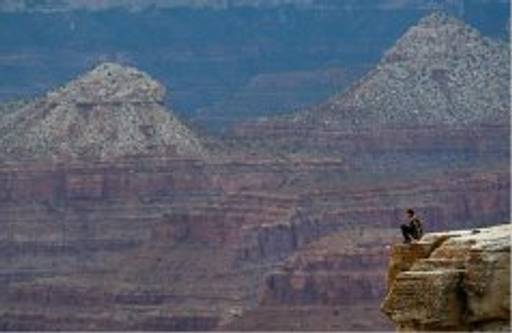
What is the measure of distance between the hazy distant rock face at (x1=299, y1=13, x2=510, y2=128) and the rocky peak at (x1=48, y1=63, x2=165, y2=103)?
13180mm

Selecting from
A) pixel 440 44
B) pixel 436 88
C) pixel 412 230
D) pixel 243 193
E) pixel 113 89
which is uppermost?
pixel 440 44

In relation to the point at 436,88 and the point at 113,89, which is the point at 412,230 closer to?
the point at 113,89

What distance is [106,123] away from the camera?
14525cm

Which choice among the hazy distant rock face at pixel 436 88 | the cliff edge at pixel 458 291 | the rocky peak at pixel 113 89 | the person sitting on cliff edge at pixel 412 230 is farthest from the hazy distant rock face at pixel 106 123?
the cliff edge at pixel 458 291

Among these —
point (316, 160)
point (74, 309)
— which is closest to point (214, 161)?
point (316, 160)

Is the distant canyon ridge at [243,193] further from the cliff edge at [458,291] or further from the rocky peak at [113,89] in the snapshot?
the cliff edge at [458,291]

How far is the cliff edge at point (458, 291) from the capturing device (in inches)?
894

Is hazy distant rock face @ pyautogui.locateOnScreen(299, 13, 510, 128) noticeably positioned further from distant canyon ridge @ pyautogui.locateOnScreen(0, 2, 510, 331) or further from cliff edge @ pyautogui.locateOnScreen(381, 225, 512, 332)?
cliff edge @ pyautogui.locateOnScreen(381, 225, 512, 332)

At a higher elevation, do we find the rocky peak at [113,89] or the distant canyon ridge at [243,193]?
the rocky peak at [113,89]

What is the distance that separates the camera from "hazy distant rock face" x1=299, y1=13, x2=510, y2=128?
154625 mm

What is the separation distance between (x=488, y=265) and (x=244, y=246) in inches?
3890

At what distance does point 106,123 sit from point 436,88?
19.8 m

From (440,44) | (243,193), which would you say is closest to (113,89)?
(243,193)

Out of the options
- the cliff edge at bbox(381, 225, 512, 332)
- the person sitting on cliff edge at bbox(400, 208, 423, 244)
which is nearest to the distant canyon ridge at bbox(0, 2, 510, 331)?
the person sitting on cliff edge at bbox(400, 208, 423, 244)
